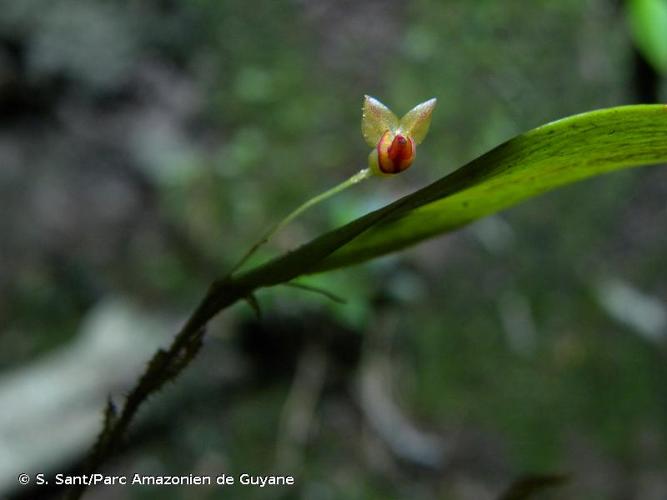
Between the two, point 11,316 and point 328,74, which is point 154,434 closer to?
point 11,316

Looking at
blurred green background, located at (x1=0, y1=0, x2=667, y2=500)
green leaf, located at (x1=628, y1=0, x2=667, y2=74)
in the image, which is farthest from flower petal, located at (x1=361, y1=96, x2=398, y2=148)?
blurred green background, located at (x1=0, y1=0, x2=667, y2=500)

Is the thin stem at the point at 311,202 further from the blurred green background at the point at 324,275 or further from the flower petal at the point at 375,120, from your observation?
the blurred green background at the point at 324,275

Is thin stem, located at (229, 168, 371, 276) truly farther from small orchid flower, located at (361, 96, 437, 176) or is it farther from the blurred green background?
the blurred green background

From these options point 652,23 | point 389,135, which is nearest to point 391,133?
point 389,135

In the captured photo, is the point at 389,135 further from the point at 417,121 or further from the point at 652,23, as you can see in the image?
the point at 652,23

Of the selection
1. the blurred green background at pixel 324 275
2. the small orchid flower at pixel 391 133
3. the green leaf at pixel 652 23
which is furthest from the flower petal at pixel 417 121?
the blurred green background at pixel 324 275

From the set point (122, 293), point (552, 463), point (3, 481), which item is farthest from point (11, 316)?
point (552, 463)

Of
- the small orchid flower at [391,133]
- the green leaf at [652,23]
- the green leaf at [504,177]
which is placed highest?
the green leaf at [652,23]
